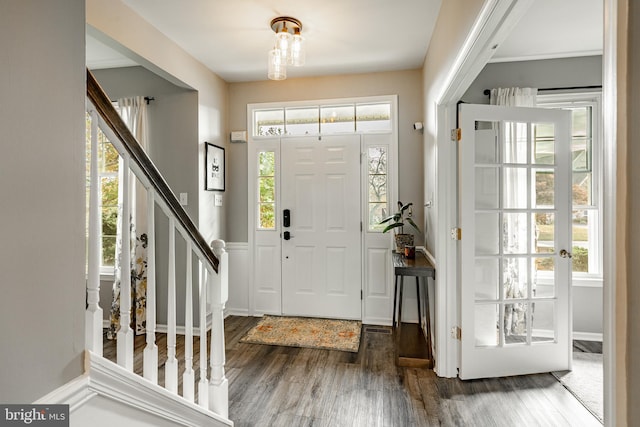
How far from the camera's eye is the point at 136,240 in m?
3.31

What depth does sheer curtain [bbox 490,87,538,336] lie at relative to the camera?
2494mm

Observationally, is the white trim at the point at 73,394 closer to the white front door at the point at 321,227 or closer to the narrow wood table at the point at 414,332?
the narrow wood table at the point at 414,332

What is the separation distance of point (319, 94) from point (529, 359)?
309 centimetres

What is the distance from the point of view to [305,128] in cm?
380

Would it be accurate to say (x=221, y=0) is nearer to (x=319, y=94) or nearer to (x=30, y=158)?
(x=319, y=94)

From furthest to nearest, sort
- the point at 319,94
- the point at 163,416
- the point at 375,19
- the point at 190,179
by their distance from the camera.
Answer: the point at 319,94
the point at 190,179
the point at 375,19
the point at 163,416

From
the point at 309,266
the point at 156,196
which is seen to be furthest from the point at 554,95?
the point at 156,196

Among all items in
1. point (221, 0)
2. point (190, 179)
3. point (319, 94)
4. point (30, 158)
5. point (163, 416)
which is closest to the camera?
point (30, 158)

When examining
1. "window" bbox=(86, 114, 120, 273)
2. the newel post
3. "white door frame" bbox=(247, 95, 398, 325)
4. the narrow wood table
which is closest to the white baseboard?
the newel post

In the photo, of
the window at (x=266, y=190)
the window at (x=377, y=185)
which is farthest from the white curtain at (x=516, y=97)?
the window at (x=266, y=190)

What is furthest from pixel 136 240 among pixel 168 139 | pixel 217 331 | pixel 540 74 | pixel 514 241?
pixel 540 74

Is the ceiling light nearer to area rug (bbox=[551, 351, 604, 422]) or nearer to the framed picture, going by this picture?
the framed picture

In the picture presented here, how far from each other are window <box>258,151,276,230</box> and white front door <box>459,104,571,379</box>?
82.5 inches
